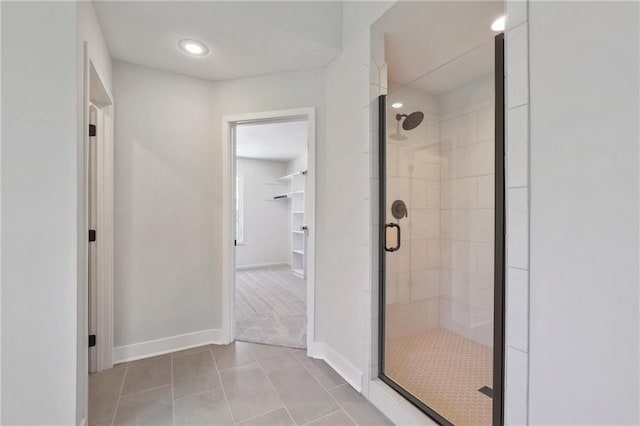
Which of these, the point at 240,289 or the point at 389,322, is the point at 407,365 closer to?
the point at 389,322

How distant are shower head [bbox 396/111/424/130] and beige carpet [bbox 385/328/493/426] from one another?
159 cm

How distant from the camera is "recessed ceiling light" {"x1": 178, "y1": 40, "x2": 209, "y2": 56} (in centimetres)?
195

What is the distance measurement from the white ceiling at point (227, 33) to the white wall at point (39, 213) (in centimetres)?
50

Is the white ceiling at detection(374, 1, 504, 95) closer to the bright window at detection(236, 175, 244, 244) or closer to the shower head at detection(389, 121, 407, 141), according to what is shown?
the shower head at detection(389, 121, 407, 141)

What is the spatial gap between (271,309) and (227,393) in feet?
5.31

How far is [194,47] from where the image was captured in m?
2.00

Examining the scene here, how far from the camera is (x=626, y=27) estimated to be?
0.80m

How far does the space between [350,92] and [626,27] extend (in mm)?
1384

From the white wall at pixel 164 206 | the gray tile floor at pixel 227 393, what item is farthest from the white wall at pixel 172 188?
the gray tile floor at pixel 227 393

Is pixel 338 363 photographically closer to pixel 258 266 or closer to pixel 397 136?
pixel 397 136

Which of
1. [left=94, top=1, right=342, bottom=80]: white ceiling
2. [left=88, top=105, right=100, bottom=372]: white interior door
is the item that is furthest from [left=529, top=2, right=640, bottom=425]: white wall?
[left=88, top=105, right=100, bottom=372]: white interior door

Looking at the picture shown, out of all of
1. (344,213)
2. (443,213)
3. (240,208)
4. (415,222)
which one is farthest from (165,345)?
(240,208)

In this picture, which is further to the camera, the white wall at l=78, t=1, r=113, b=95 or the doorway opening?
the doorway opening

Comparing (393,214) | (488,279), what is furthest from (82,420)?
(488,279)
